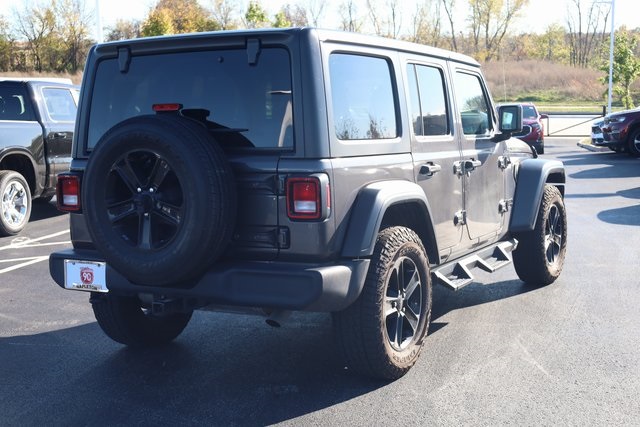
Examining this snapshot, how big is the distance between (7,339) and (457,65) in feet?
12.7

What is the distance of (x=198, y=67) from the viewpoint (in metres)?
4.37

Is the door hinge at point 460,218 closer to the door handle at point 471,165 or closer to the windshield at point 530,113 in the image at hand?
the door handle at point 471,165

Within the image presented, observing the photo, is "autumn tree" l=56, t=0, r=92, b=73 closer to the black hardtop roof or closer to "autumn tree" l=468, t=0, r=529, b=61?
"autumn tree" l=468, t=0, r=529, b=61

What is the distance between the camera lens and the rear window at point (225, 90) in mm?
4145

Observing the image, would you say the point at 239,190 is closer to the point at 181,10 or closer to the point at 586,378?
the point at 586,378

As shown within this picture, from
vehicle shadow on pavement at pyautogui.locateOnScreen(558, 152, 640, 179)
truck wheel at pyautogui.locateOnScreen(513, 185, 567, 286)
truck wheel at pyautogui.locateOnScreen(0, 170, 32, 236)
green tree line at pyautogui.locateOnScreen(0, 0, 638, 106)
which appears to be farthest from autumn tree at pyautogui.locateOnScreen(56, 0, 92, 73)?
Answer: truck wheel at pyautogui.locateOnScreen(513, 185, 567, 286)

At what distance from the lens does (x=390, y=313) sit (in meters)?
4.56

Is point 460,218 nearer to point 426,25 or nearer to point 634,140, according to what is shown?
point 634,140

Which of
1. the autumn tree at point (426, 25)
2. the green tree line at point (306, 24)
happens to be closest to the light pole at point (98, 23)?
the green tree line at point (306, 24)

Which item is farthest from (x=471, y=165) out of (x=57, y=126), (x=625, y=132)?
(x=625, y=132)

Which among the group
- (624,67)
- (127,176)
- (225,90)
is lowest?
(127,176)

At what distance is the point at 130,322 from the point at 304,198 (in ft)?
5.78

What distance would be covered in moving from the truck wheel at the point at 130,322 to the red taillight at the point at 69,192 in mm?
597

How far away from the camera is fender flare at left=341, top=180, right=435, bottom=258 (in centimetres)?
414
